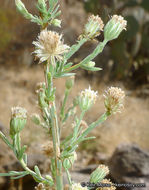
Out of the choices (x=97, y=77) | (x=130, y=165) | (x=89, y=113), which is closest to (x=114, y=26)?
(x=130, y=165)

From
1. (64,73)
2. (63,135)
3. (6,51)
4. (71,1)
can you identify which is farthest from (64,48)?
(71,1)

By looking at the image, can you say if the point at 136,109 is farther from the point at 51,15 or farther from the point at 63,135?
the point at 51,15

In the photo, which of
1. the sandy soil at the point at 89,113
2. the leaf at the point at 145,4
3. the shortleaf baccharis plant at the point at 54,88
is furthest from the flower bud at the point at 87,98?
the leaf at the point at 145,4

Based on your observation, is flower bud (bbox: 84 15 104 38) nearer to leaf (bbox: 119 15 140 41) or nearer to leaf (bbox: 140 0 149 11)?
leaf (bbox: 119 15 140 41)

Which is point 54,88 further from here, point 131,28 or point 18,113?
point 131,28

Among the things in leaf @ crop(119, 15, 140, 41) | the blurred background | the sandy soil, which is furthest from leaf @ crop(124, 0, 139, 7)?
the sandy soil

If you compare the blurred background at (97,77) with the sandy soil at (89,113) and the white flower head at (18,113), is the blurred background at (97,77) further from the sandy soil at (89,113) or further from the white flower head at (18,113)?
the white flower head at (18,113)
